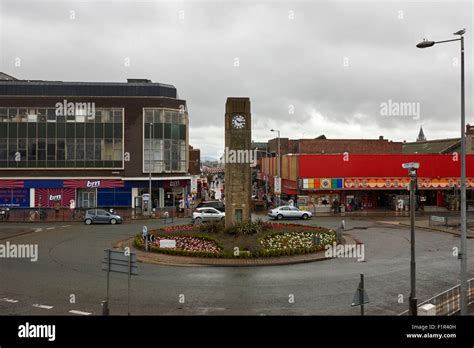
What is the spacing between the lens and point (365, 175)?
1873 inches

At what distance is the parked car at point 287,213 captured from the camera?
38.8 m

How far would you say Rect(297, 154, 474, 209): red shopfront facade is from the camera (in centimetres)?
4731

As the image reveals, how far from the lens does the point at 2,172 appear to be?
49.7m

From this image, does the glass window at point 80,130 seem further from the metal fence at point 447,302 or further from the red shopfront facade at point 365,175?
the metal fence at point 447,302

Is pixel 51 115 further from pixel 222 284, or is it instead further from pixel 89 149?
pixel 222 284

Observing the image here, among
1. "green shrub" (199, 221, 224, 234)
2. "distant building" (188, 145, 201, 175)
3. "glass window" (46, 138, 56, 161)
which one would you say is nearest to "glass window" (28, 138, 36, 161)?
"glass window" (46, 138, 56, 161)

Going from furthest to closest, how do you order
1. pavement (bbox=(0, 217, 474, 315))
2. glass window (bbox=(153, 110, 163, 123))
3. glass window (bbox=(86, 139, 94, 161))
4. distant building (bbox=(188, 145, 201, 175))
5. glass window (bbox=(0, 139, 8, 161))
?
distant building (bbox=(188, 145, 201, 175))
glass window (bbox=(153, 110, 163, 123))
glass window (bbox=(86, 139, 94, 161))
glass window (bbox=(0, 139, 8, 161))
pavement (bbox=(0, 217, 474, 315))

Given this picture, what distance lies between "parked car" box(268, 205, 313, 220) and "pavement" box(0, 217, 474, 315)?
13717 millimetres

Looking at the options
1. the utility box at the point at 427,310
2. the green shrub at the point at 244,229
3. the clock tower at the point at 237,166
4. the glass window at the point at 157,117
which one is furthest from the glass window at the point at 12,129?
the utility box at the point at 427,310

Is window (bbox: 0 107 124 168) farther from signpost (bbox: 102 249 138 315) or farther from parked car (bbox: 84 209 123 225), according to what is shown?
Answer: signpost (bbox: 102 249 138 315)

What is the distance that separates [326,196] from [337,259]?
2698 cm

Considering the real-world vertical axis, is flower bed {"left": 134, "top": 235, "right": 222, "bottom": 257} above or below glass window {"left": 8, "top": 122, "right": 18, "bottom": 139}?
below

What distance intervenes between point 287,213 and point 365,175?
1340 centimetres
